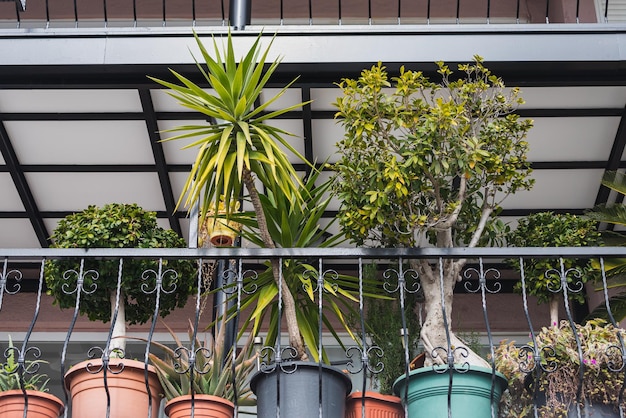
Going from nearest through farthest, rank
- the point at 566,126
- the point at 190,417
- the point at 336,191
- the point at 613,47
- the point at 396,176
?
the point at 190,417, the point at 396,176, the point at 336,191, the point at 613,47, the point at 566,126

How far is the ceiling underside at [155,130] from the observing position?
704cm

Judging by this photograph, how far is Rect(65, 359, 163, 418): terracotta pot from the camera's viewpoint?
5.18 meters

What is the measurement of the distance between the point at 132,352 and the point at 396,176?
158 inches

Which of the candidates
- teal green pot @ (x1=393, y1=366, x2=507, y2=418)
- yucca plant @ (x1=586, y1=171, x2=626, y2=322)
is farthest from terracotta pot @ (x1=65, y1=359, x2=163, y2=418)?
yucca plant @ (x1=586, y1=171, x2=626, y2=322)

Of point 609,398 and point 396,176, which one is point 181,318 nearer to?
point 396,176

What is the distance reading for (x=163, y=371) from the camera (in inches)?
211

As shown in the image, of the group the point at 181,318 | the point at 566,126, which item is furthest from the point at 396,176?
the point at 181,318

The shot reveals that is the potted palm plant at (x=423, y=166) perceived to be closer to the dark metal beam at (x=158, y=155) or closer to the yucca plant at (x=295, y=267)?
the yucca plant at (x=295, y=267)

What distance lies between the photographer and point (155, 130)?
752 centimetres

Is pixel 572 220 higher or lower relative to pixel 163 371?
higher

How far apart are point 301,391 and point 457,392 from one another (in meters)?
0.85

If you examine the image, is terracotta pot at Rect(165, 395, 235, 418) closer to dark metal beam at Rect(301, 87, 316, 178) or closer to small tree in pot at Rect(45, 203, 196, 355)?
small tree in pot at Rect(45, 203, 196, 355)

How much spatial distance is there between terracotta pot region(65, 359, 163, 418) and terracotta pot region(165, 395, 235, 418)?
152 mm

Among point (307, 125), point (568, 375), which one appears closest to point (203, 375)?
point (568, 375)
